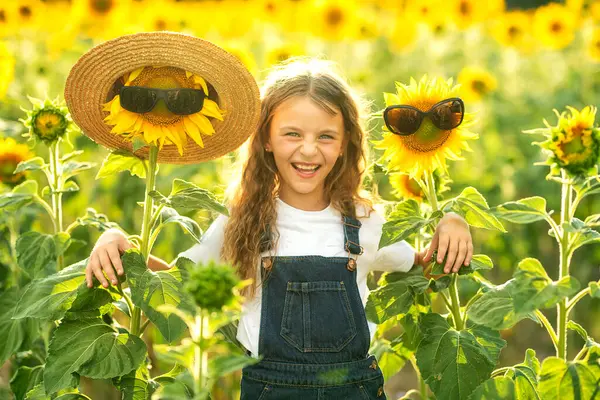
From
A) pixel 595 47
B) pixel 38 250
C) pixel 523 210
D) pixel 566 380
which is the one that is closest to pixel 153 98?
pixel 38 250

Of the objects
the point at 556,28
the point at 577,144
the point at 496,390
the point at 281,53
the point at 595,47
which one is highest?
the point at 556,28

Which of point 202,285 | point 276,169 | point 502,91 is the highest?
point 502,91

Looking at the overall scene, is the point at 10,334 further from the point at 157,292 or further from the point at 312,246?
the point at 312,246

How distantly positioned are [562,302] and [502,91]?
3.45m

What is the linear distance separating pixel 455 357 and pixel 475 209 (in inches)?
12.5

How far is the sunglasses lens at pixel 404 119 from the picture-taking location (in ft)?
6.32

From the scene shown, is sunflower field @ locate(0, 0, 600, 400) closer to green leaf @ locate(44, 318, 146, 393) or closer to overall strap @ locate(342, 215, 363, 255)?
green leaf @ locate(44, 318, 146, 393)

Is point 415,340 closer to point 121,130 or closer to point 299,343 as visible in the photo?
point 299,343

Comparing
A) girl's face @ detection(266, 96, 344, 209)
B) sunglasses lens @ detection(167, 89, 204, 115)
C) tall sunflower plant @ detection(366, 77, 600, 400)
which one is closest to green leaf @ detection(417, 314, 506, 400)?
tall sunflower plant @ detection(366, 77, 600, 400)

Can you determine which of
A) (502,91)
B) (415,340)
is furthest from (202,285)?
(502,91)

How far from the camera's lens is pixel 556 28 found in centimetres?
570

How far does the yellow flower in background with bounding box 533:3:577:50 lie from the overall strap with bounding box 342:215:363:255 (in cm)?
395

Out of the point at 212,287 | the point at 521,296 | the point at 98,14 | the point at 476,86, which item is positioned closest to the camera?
the point at 212,287

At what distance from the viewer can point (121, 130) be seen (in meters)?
1.91
